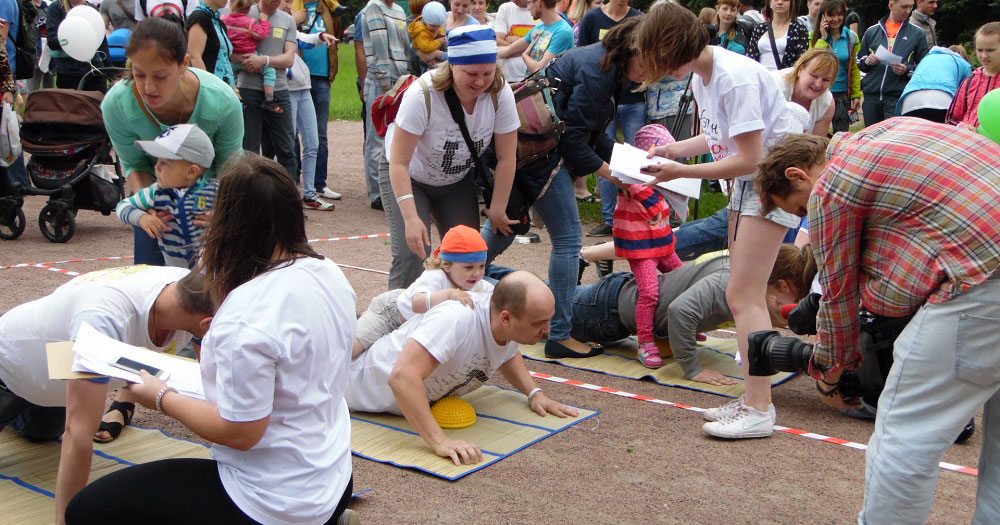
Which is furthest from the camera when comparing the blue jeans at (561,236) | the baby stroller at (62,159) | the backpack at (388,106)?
the baby stroller at (62,159)

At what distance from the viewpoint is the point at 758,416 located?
418 cm

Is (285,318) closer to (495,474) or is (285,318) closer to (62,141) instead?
(495,474)

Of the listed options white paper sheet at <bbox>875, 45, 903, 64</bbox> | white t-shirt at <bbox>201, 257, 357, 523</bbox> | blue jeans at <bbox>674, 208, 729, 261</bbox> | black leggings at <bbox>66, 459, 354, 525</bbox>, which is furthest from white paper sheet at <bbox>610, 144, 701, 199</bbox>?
white paper sheet at <bbox>875, 45, 903, 64</bbox>

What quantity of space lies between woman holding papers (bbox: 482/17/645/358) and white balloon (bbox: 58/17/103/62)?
17.4 feet

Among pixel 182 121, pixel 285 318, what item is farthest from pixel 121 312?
pixel 182 121

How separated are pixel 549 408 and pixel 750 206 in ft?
4.18

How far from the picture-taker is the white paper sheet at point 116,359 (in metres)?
2.33

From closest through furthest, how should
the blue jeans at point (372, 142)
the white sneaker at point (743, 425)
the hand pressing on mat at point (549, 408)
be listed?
the white sneaker at point (743, 425)
the hand pressing on mat at point (549, 408)
the blue jeans at point (372, 142)

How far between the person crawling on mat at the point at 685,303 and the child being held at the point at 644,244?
2.8 inches

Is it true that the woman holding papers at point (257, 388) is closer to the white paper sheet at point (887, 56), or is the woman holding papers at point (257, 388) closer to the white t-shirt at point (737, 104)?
the white t-shirt at point (737, 104)

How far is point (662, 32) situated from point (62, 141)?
18.4ft

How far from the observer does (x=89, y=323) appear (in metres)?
2.89

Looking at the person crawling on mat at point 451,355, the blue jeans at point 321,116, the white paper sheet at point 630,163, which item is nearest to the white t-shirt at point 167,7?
the blue jeans at point 321,116

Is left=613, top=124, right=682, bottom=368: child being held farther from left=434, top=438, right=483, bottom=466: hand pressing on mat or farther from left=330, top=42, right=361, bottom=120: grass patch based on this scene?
left=330, top=42, right=361, bottom=120: grass patch
